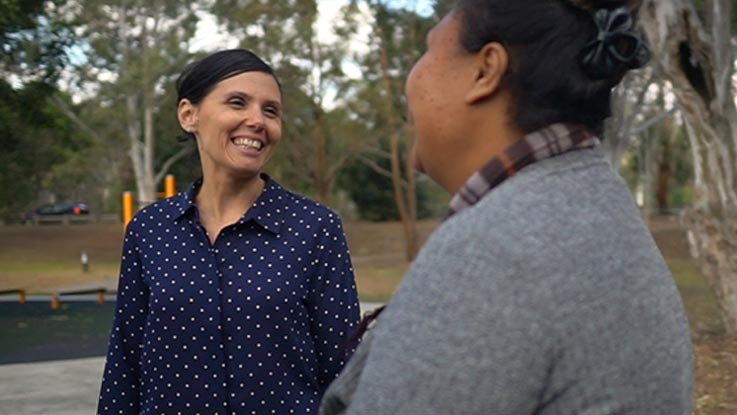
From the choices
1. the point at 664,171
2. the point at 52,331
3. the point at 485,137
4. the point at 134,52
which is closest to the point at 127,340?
the point at 485,137

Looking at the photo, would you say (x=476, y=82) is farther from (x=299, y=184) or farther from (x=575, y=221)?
(x=299, y=184)

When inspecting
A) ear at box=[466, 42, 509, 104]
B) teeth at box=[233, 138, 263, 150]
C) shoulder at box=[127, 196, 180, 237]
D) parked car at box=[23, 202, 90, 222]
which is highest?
ear at box=[466, 42, 509, 104]

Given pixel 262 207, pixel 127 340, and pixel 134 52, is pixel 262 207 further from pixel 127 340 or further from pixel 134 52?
pixel 134 52

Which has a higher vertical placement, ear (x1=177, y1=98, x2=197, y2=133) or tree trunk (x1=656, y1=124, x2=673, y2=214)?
ear (x1=177, y1=98, x2=197, y2=133)

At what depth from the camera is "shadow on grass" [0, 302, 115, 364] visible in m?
13.3

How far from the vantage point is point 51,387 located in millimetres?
9797

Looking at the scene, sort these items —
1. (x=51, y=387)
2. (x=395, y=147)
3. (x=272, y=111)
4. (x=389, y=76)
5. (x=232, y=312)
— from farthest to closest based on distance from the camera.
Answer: (x=395, y=147), (x=389, y=76), (x=51, y=387), (x=272, y=111), (x=232, y=312)

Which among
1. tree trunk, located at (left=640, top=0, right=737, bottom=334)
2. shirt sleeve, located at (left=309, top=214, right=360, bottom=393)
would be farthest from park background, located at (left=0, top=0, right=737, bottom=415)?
shirt sleeve, located at (left=309, top=214, right=360, bottom=393)

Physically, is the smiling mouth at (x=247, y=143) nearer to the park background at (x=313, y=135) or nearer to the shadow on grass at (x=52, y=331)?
the park background at (x=313, y=135)

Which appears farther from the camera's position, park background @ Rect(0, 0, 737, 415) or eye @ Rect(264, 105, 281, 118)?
park background @ Rect(0, 0, 737, 415)

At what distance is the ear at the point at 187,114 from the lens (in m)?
2.78

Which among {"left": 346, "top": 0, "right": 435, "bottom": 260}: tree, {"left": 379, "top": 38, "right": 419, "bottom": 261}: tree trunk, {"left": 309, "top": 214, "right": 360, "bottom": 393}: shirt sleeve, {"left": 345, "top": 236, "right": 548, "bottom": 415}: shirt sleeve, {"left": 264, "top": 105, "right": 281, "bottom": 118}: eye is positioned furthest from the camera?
{"left": 379, "top": 38, "right": 419, "bottom": 261}: tree trunk

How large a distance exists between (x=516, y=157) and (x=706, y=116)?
34.7 ft

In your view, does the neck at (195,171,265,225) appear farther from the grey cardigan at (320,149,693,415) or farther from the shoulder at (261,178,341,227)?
the grey cardigan at (320,149,693,415)
